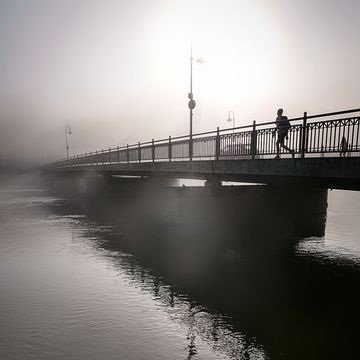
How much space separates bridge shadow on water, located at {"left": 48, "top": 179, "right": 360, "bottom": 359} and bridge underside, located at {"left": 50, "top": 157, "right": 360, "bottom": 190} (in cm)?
273

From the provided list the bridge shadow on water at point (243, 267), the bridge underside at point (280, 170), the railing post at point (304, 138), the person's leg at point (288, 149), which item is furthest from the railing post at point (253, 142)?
the bridge shadow on water at point (243, 267)

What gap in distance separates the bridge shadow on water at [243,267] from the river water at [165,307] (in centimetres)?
5

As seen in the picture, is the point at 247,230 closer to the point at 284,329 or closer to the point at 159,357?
the point at 284,329

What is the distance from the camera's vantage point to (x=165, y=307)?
9711mm

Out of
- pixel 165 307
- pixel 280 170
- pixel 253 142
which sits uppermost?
pixel 253 142

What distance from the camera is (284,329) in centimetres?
862

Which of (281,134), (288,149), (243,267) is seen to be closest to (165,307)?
(243,267)

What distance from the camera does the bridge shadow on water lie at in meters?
8.32

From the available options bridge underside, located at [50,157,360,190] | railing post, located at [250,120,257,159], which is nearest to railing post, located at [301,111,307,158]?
bridge underside, located at [50,157,360,190]

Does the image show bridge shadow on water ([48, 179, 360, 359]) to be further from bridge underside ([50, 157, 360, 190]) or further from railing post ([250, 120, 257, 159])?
railing post ([250, 120, 257, 159])

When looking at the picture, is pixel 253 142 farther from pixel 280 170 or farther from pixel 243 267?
pixel 243 267

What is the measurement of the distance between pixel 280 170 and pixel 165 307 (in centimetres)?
634

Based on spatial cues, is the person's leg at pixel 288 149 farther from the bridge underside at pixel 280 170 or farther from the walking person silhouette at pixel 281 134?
the bridge underside at pixel 280 170

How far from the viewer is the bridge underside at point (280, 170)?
396 inches
